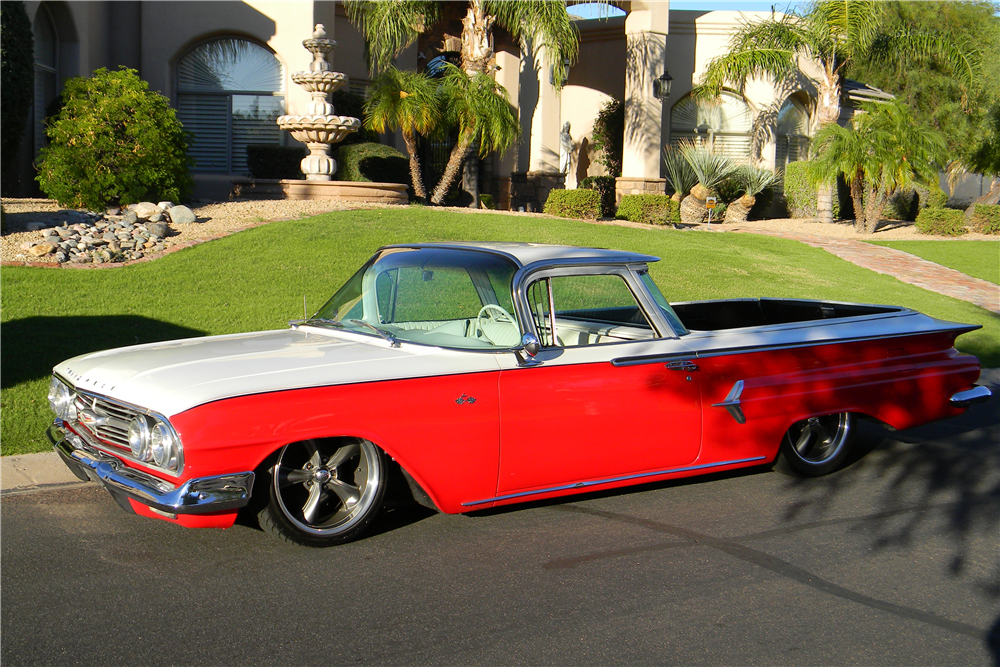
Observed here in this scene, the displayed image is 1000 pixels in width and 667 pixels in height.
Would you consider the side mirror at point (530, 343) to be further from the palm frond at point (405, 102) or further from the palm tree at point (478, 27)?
the palm tree at point (478, 27)

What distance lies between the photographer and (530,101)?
24844mm

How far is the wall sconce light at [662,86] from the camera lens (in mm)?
23047

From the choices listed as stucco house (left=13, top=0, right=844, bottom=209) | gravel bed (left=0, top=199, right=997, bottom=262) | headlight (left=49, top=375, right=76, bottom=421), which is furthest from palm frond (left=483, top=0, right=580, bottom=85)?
headlight (left=49, top=375, right=76, bottom=421)

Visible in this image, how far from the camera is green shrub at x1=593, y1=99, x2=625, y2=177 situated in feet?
89.7

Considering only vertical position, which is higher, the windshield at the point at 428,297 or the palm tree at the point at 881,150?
the palm tree at the point at 881,150

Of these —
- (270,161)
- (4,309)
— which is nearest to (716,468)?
(4,309)

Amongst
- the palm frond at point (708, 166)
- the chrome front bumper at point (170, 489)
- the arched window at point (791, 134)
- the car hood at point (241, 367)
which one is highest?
the arched window at point (791, 134)

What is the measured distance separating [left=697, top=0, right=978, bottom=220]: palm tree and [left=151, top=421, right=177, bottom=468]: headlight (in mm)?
21305

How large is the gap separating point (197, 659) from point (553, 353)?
7.57 ft

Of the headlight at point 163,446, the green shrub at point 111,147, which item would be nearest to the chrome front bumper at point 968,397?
the headlight at point 163,446

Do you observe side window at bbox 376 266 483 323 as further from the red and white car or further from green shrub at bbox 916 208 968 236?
green shrub at bbox 916 208 968 236

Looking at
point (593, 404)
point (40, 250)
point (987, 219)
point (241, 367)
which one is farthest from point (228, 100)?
point (987, 219)

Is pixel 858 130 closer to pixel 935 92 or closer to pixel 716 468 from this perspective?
pixel 935 92

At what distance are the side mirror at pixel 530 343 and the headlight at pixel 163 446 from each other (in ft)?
5.74
